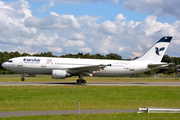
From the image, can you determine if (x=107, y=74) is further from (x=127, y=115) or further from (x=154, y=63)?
(x=127, y=115)

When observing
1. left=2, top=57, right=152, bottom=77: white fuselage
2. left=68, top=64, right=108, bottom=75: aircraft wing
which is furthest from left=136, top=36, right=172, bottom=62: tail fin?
left=68, top=64, right=108, bottom=75: aircraft wing

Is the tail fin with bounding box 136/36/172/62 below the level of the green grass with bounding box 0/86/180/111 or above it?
above

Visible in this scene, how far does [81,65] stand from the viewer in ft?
117

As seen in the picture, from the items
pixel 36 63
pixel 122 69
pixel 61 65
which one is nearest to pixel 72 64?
pixel 61 65

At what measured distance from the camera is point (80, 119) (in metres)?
10.5

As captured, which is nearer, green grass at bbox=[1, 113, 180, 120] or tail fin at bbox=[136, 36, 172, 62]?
green grass at bbox=[1, 113, 180, 120]

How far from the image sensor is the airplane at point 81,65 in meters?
33.1

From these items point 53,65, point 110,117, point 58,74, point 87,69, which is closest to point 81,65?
point 87,69

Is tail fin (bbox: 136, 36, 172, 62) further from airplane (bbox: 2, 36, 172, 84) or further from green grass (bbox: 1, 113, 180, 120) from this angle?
green grass (bbox: 1, 113, 180, 120)

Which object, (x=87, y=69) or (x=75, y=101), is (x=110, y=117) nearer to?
(x=75, y=101)

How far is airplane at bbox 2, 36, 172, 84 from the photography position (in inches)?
1303

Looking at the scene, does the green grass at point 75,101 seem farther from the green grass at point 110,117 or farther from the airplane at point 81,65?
the airplane at point 81,65

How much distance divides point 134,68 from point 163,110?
25773mm

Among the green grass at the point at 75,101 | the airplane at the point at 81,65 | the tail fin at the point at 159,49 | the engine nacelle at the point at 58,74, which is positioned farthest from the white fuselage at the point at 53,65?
the green grass at the point at 75,101
